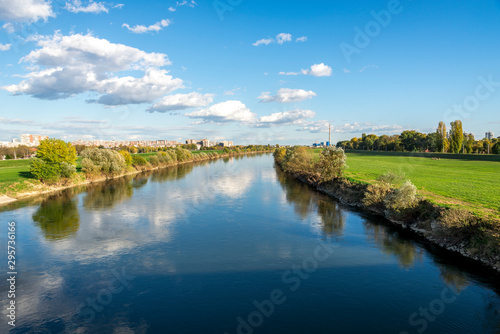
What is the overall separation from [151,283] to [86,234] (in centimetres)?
1163

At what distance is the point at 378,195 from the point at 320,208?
644cm

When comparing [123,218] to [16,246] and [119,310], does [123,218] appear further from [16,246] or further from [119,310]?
[119,310]

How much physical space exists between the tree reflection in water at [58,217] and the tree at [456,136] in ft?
320

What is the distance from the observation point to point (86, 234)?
23.2 metres

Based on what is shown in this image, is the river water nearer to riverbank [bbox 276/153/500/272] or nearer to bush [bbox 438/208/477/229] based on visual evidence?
riverbank [bbox 276/153/500/272]

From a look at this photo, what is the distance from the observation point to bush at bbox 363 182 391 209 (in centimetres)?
2841

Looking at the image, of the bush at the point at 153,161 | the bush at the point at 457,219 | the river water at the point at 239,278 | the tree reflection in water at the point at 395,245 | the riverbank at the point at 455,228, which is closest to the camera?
the river water at the point at 239,278

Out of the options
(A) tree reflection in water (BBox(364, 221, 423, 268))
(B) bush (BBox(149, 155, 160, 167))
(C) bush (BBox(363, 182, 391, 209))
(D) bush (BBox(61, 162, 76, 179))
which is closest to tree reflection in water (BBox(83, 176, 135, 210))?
(D) bush (BBox(61, 162, 76, 179))

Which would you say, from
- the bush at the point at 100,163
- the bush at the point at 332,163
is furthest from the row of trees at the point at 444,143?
the bush at the point at 100,163

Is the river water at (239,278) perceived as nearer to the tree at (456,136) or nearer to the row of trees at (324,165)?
the row of trees at (324,165)

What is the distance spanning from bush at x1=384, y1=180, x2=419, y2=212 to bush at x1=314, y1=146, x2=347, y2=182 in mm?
16553

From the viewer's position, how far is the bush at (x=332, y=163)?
136 ft

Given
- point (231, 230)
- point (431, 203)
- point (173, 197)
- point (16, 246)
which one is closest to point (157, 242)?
point (231, 230)

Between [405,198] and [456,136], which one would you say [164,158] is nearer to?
[405,198]
